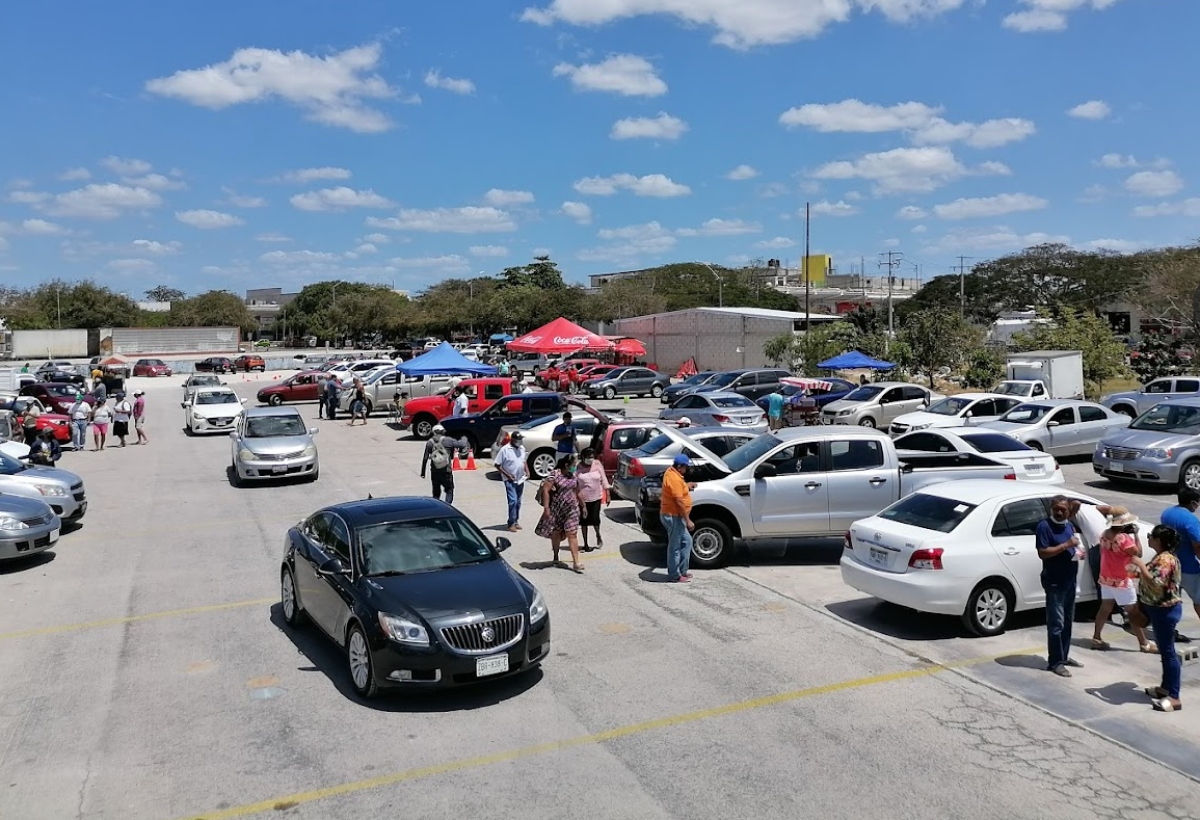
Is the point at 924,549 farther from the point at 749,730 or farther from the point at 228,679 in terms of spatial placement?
the point at 228,679

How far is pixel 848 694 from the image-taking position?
8180 millimetres

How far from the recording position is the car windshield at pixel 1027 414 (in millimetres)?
22469

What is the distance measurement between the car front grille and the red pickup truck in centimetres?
2122

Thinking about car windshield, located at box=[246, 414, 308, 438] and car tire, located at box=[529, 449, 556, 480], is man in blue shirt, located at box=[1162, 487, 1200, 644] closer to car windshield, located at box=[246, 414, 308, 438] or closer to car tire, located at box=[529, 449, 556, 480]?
car tire, located at box=[529, 449, 556, 480]

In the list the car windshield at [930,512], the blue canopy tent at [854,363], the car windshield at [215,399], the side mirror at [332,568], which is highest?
the blue canopy tent at [854,363]

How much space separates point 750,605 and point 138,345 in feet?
324

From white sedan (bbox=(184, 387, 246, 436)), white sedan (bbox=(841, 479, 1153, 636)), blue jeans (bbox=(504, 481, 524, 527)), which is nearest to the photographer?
white sedan (bbox=(841, 479, 1153, 636))

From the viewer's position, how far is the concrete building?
5431 centimetres

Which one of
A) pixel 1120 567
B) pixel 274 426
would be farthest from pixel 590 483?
pixel 274 426

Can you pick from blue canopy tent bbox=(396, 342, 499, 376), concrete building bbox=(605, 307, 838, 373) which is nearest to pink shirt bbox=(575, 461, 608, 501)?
blue canopy tent bbox=(396, 342, 499, 376)

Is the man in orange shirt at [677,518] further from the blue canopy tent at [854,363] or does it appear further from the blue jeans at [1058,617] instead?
the blue canopy tent at [854,363]

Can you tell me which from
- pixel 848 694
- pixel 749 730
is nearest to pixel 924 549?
pixel 848 694

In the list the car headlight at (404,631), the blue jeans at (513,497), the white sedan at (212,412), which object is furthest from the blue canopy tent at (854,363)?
the car headlight at (404,631)

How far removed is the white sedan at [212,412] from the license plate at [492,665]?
26123mm
